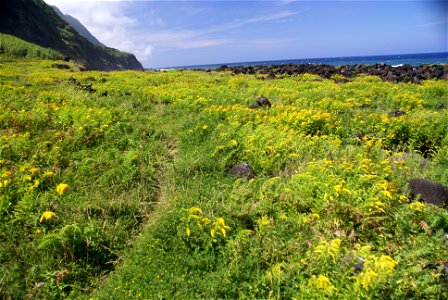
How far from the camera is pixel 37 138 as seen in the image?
7.45 m

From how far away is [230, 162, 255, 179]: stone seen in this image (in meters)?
6.66

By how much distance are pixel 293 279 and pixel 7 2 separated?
3185 inches

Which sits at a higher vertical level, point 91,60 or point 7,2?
point 7,2

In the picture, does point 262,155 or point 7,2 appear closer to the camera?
point 262,155

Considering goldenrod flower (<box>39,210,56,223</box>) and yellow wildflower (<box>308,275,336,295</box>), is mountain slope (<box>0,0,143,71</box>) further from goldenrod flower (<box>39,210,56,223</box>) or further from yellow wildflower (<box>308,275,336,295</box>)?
yellow wildflower (<box>308,275,336,295</box>)

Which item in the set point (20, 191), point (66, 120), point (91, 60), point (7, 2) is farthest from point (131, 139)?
point (91, 60)

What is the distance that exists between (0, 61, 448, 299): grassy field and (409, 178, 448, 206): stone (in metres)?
0.30

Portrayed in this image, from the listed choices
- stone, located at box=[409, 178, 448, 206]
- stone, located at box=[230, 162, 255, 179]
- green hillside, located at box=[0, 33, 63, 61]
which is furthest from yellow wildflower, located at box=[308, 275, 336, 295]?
green hillside, located at box=[0, 33, 63, 61]

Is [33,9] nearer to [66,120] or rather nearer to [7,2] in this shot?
[7,2]

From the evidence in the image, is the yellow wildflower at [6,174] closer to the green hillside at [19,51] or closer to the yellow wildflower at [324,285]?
the yellow wildflower at [324,285]

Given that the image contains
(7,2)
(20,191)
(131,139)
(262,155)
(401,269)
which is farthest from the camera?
(7,2)

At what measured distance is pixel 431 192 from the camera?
541 cm

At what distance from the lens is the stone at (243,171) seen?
6.66 meters

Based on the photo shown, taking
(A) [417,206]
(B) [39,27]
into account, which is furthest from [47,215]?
(B) [39,27]
